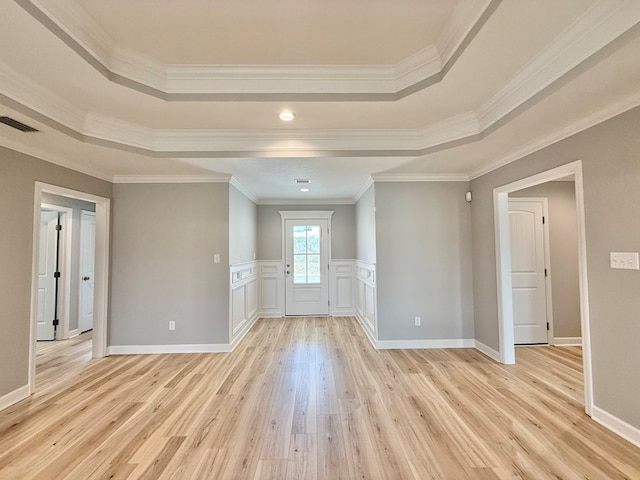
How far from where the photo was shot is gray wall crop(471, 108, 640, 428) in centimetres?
205

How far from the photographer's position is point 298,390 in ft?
9.46

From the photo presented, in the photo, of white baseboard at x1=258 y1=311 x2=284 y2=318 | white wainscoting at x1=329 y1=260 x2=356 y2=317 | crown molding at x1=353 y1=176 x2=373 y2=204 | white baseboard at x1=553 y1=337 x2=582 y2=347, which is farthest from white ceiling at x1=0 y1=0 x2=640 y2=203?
white baseboard at x1=258 y1=311 x2=284 y2=318

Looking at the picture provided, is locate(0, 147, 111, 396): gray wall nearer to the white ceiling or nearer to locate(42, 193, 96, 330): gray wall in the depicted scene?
the white ceiling

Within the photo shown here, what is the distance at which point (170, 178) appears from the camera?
13.3ft

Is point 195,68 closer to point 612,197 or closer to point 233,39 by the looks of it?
point 233,39

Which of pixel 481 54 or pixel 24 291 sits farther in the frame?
pixel 24 291

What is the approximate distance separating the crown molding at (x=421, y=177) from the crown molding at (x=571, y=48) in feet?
5.36

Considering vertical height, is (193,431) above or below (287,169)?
below

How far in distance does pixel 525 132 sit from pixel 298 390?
10.2 ft

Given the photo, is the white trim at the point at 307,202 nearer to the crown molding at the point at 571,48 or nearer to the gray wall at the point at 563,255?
the gray wall at the point at 563,255

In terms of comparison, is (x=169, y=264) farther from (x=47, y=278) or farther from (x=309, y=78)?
(x=309, y=78)

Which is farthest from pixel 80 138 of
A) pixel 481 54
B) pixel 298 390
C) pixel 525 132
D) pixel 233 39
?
pixel 525 132

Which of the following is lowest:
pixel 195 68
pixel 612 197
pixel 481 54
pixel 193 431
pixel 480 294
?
pixel 193 431

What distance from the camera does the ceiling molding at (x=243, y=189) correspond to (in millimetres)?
4274
